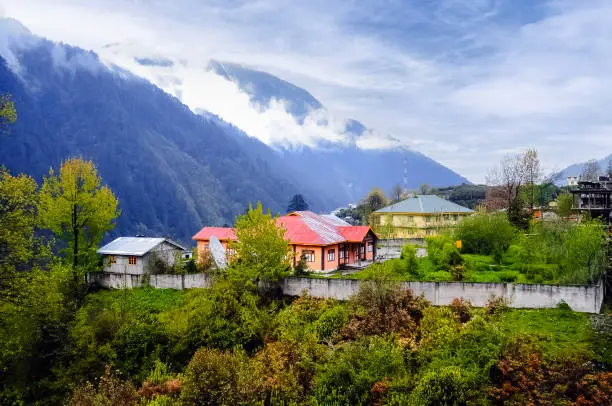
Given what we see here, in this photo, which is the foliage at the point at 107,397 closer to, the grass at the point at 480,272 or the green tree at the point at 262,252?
the green tree at the point at 262,252

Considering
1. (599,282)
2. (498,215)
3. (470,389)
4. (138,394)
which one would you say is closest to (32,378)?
(138,394)

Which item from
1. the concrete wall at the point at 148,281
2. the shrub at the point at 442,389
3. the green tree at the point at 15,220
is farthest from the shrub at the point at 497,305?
the green tree at the point at 15,220

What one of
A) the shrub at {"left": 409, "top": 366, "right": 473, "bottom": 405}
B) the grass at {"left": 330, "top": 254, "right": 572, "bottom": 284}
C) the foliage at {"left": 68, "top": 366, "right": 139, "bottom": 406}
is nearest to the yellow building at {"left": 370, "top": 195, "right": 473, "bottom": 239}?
the grass at {"left": 330, "top": 254, "right": 572, "bottom": 284}

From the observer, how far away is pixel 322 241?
31.8 m

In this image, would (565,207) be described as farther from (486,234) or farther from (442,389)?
(442,389)

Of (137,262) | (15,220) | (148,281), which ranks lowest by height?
(148,281)

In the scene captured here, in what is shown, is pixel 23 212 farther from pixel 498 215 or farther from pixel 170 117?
pixel 170 117

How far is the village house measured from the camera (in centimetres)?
3509

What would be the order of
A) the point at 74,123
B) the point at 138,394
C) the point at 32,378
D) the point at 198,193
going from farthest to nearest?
the point at 198,193
the point at 74,123
the point at 32,378
the point at 138,394

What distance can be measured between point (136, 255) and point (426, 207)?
117 feet

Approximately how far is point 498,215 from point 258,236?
19530 mm

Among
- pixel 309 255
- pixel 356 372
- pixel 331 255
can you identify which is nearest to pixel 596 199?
pixel 331 255

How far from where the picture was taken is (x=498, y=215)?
35.1 meters

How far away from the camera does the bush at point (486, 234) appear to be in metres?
32.4
